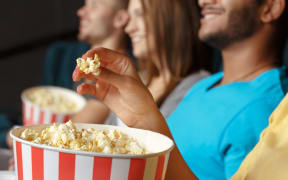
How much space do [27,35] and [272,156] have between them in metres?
3.30

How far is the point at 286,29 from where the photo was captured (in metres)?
1.27

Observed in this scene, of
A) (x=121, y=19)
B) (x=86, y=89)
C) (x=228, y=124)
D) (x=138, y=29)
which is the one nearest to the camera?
(x=86, y=89)

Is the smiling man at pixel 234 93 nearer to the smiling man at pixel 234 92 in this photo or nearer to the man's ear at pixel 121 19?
the smiling man at pixel 234 92

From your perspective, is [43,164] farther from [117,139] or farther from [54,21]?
[54,21]

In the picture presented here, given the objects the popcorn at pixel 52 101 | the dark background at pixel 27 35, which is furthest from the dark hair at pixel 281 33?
the dark background at pixel 27 35

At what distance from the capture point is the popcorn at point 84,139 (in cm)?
55

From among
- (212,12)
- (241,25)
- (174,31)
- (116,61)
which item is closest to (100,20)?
(174,31)

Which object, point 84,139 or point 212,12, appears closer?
point 84,139

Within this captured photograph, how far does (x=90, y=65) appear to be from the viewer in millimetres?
601

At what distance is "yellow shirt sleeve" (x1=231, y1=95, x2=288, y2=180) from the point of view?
0.63 metres

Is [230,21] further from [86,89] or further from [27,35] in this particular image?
[27,35]

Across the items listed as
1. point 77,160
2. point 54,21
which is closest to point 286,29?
point 77,160

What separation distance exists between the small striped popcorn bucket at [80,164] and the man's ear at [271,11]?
0.81m

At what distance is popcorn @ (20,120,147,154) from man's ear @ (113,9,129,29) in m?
1.86
